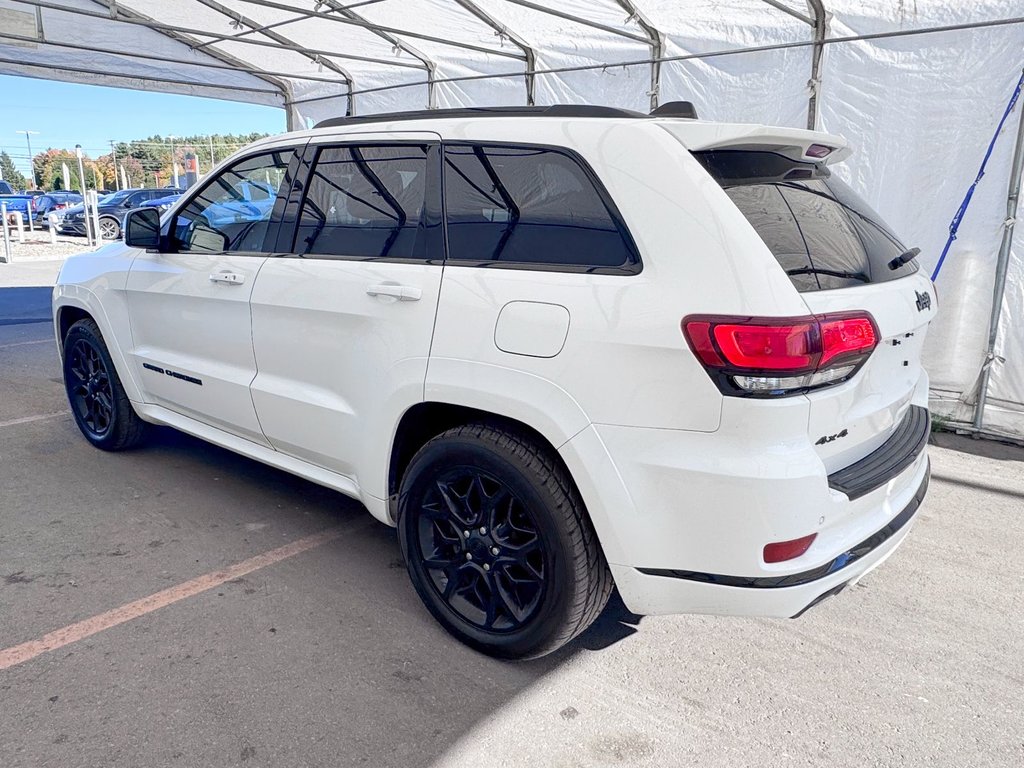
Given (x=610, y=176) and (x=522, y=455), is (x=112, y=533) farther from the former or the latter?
(x=610, y=176)

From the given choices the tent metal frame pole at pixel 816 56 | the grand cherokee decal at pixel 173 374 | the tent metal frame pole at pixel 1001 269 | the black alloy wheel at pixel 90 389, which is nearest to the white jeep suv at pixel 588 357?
the grand cherokee decal at pixel 173 374

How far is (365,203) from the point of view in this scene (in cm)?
308

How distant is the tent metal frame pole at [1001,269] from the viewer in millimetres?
4922

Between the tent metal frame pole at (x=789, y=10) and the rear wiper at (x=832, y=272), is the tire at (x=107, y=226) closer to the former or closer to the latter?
the tent metal frame pole at (x=789, y=10)

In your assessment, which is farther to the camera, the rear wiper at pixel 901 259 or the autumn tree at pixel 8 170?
the autumn tree at pixel 8 170

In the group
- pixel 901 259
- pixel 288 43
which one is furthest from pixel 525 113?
pixel 288 43

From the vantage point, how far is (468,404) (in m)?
2.55

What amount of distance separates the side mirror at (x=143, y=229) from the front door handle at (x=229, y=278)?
60 centimetres

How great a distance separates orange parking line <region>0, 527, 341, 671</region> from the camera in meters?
2.69

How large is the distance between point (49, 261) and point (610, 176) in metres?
17.6

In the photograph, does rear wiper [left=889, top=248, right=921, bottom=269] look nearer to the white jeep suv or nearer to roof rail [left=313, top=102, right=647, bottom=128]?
the white jeep suv

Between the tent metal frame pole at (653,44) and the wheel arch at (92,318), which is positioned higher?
the tent metal frame pole at (653,44)

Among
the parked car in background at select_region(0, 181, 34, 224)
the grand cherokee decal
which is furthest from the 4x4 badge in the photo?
the parked car in background at select_region(0, 181, 34, 224)

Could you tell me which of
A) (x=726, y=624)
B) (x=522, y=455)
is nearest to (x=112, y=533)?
(x=522, y=455)
